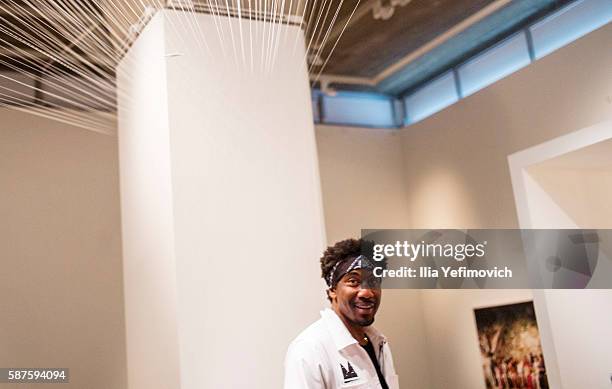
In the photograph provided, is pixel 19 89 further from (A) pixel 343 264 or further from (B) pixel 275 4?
(A) pixel 343 264

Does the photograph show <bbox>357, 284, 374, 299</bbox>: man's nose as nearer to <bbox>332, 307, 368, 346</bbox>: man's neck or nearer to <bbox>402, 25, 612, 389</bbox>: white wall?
<bbox>332, 307, 368, 346</bbox>: man's neck

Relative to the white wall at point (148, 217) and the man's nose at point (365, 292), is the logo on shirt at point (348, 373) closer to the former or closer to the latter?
the man's nose at point (365, 292)

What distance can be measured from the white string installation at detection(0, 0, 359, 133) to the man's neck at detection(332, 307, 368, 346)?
5.12 feet

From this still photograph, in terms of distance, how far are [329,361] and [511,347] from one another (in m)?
3.93

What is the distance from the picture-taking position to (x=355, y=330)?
284cm

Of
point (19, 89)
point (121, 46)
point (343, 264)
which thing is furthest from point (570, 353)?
point (19, 89)

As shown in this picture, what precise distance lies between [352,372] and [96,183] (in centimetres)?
390

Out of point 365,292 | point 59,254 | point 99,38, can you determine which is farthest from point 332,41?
point 365,292

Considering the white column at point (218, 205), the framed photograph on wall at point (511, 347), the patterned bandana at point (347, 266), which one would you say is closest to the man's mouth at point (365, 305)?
the patterned bandana at point (347, 266)

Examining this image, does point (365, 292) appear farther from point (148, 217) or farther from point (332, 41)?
point (332, 41)

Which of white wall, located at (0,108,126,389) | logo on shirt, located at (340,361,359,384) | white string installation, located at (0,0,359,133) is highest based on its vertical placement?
white string installation, located at (0,0,359,133)

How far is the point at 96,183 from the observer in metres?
5.98

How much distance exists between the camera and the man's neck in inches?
111

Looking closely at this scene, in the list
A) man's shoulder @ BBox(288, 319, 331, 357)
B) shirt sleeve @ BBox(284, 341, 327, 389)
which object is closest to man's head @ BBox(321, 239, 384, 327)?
→ man's shoulder @ BBox(288, 319, 331, 357)
